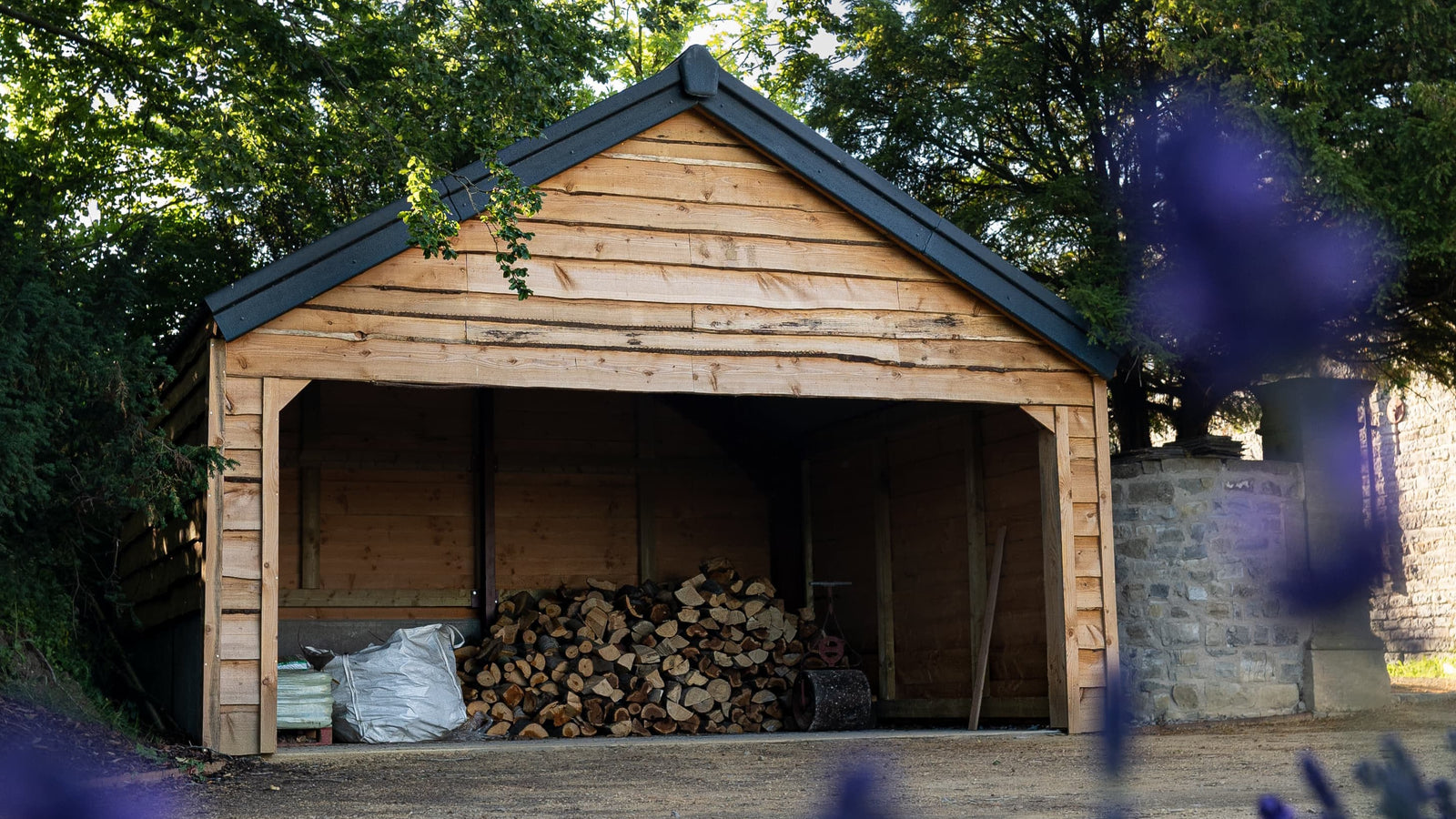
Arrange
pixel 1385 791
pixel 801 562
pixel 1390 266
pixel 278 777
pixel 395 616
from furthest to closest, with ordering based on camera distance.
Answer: pixel 801 562 → pixel 395 616 → pixel 1390 266 → pixel 278 777 → pixel 1385 791

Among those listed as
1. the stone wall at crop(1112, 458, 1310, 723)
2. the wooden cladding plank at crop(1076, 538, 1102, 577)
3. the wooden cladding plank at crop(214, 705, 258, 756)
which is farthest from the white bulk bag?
the stone wall at crop(1112, 458, 1310, 723)

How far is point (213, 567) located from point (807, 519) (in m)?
6.52

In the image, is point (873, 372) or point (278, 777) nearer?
point (278, 777)

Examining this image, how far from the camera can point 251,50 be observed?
339 inches

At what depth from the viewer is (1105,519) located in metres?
8.91

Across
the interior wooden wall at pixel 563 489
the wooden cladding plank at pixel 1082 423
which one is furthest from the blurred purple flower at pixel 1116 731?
the interior wooden wall at pixel 563 489

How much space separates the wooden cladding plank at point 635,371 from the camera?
7469mm

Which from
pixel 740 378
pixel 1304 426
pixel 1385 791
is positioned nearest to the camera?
pixel 1385 791

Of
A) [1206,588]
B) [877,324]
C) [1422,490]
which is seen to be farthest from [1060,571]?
[1422,490]

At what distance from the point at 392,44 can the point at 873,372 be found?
4.44 metres

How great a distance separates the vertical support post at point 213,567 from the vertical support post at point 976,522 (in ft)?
18.2

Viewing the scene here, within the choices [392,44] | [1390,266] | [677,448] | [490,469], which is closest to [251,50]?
A: [392,44]

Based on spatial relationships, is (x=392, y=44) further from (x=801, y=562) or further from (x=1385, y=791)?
(x=1385, y=791)

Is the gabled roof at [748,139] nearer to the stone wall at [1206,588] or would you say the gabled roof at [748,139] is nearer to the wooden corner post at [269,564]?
the wooden corner post at [269,564]
